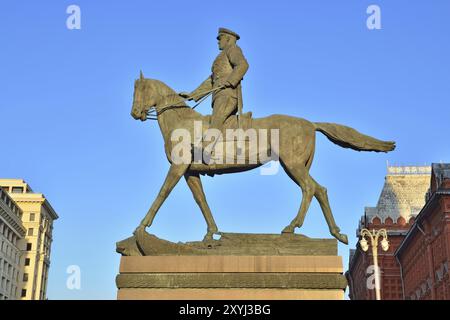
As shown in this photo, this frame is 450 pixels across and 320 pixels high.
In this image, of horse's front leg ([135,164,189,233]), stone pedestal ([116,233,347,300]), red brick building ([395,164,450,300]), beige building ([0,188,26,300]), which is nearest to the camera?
stone pedestal ([116,233,347,300])

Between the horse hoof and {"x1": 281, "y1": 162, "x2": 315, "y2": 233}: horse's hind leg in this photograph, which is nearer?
the horse hoof

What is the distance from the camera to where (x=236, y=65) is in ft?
43.6

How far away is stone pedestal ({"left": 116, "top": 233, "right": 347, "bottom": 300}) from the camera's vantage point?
1105 cm

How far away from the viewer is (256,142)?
12.6 m

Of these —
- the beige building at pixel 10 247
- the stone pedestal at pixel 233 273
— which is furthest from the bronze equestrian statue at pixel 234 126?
the beige building at pixel 10 247

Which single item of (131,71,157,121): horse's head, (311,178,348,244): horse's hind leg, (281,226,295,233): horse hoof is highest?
(131,71,157,121): horse's head

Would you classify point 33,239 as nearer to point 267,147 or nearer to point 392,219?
point 392,219

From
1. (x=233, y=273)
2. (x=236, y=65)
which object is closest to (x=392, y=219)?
(x=236, y=65)

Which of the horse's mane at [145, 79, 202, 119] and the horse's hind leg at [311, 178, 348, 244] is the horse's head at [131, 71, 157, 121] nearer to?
the horse's mane at [145, 79, 202, 119]

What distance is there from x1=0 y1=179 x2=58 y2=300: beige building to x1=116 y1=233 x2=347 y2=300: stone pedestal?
9440 cm

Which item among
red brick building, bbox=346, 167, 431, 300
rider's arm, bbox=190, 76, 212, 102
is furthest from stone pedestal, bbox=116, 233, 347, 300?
red brick building, bbox=346, 167, 431, 300

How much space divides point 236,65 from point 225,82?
499mm

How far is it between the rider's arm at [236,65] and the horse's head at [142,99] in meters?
1.72

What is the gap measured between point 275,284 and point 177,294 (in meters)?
1.79
